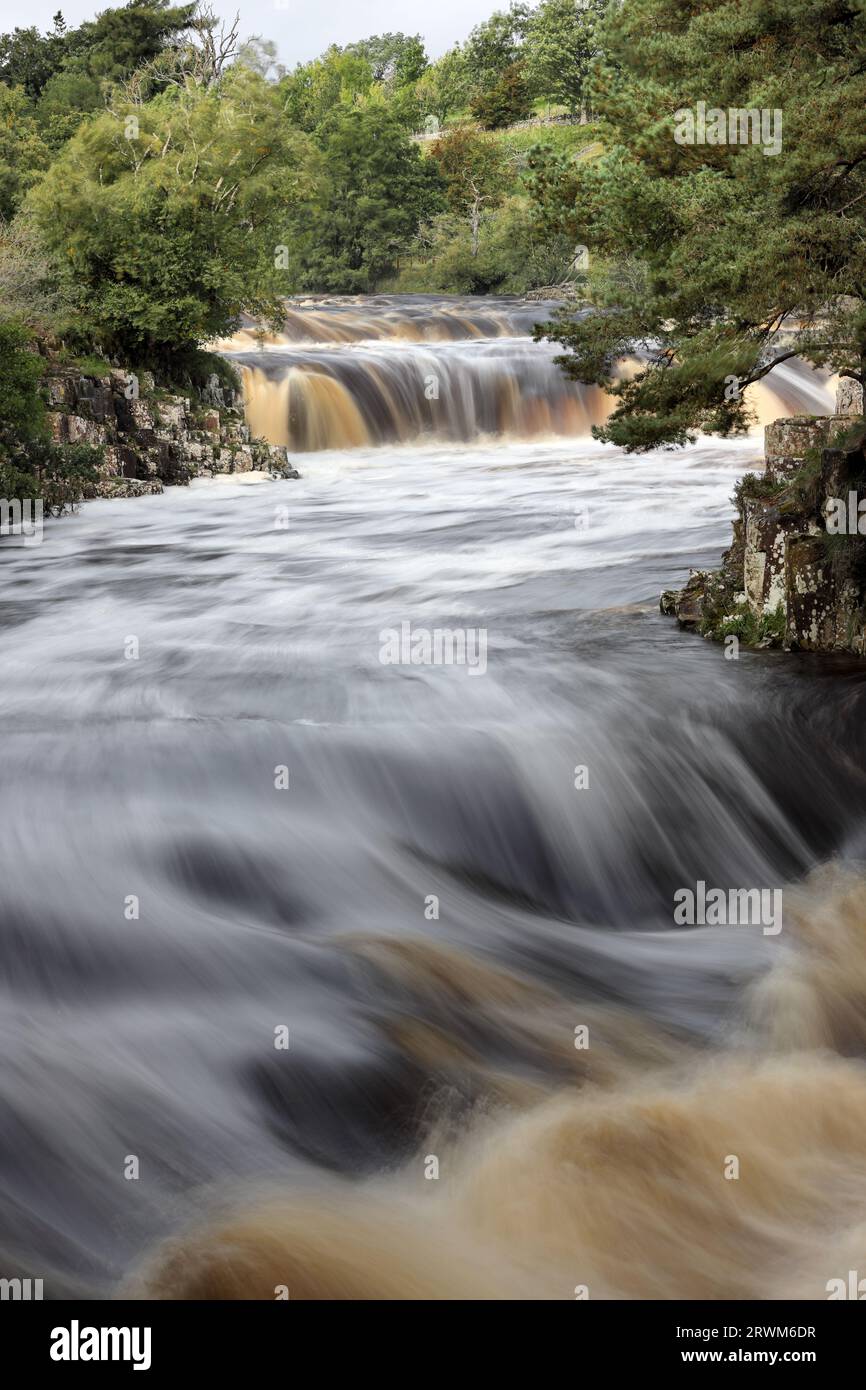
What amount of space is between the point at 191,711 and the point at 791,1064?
17.1ft

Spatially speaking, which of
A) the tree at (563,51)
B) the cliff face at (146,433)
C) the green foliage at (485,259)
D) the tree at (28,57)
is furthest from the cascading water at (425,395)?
the tree at (563,51)

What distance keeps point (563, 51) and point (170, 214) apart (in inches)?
2243

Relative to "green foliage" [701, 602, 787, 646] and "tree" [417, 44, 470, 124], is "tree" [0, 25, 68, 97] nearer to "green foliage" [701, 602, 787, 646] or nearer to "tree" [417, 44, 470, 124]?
"tree" [417, 44, 470, 124]

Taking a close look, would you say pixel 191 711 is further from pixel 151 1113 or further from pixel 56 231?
pixel 56 231

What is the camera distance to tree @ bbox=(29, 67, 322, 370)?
24.1 m

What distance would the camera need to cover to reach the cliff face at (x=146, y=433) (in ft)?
71.4

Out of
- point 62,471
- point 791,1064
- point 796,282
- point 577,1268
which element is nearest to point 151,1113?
point 577,1268

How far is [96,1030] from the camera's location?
5793 millimetres

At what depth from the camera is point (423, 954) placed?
6.66 m

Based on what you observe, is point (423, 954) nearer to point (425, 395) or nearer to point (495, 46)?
point (425, 395)

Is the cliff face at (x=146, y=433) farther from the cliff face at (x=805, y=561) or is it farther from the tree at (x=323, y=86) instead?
the tree at (x=323, y=86)

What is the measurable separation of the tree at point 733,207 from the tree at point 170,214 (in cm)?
1290

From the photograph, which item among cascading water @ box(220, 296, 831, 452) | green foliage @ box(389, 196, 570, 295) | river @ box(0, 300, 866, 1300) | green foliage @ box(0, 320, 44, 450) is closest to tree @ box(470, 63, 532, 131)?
green foliage @ box(389, 196, 570, 295)

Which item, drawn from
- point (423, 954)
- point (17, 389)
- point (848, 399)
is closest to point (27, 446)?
point (17, 389)
